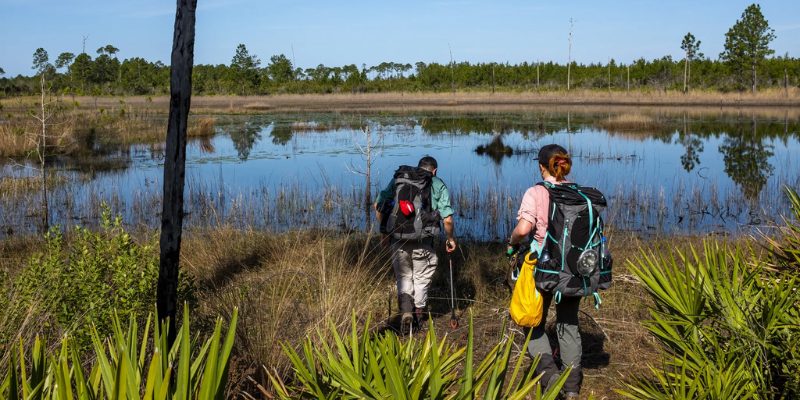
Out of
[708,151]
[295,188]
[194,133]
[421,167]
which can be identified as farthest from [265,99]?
[421,167]

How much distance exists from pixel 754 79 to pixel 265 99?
43.5 metres

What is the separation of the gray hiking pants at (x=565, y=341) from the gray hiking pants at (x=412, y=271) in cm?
180

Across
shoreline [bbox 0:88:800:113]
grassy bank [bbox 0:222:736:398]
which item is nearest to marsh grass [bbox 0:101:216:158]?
shoreline [bbox 0:88:800:113]

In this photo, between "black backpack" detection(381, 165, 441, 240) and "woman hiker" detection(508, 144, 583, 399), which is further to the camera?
"black backpack" detection(381, 165, 441, 240)

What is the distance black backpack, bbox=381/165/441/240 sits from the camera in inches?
254

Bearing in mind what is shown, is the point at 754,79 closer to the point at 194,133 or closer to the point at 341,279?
the point at 194,133

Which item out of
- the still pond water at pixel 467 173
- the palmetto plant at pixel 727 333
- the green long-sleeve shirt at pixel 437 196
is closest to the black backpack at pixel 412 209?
the green long-sleeve shirt at pixel 437 196

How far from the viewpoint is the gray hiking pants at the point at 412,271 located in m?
6.70

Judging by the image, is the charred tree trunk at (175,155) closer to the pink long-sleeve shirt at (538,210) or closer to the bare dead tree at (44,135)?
the pink long-sleeve shirt at (538,210)

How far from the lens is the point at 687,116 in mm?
41969

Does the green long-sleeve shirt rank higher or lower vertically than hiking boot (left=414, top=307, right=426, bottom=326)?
higher

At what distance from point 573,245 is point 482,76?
79.8 metres

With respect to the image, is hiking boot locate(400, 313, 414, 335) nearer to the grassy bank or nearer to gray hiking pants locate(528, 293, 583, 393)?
the grassy bank

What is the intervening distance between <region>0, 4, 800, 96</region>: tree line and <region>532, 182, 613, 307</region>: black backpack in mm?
61104
